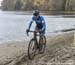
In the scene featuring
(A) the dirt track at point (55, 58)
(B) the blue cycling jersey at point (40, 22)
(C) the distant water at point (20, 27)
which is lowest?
(C) the distant water at point (20, 27)

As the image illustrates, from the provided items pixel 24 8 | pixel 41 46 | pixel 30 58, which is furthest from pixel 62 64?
pixel 24 8

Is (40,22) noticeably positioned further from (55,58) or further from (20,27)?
(20,27)

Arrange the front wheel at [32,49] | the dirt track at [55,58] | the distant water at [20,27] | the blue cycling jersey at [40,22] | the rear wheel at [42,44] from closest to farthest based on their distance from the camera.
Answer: the dirt track at [55,58] → the front wheel at [32,49] → the blue cycling jersey at [40,22] → the rear wheel at [42,44] → the distant water at [20,27]

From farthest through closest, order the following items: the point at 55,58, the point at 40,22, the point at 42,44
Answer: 1. the point at 42,44
2. the point at 40,22
3. the point at 55,58

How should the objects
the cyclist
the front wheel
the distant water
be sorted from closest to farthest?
the front wheel → the cyclist → the distant water

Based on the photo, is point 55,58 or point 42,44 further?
point 42,44

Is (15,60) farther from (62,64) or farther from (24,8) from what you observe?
(24,8)

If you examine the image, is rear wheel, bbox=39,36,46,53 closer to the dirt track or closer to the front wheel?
the dirt track

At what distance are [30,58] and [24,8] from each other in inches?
6001

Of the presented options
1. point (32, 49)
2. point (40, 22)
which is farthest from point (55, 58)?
point (40, 22)

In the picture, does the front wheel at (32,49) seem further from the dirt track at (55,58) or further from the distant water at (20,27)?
the distant water at (20,27)

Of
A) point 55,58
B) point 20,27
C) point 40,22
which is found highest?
point 40,22

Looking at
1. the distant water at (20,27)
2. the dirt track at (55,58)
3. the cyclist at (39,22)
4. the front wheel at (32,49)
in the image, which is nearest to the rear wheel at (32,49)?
the front wheel at (32,49)

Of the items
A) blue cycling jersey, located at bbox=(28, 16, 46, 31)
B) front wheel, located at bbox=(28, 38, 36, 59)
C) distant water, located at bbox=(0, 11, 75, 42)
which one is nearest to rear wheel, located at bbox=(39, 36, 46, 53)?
blue cycling jersey, located at bbox=(28, 16, 46, 31)
